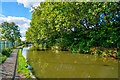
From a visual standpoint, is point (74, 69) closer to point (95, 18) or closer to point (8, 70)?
point (8, 70)

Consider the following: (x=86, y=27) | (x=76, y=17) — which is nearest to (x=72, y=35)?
(x=86, y=27)

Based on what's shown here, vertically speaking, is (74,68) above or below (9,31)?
below

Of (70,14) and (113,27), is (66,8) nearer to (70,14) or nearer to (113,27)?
(70,14)

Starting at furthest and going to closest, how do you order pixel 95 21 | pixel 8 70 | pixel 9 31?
1. pixel 9 31
2. pixel 95 21
3. pixel 8 70

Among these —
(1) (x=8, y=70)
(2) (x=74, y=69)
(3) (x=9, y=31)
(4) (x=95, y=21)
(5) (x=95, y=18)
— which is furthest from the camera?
(3) (x=9, y=31)

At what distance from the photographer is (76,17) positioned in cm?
1038

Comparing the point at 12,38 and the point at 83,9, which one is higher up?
the point at 83,9

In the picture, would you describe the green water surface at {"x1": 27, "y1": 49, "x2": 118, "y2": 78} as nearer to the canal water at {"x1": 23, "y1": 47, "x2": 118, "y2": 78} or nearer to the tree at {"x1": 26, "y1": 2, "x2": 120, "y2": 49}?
the canal water at {"x1": 23, "y1": 47, "x2": 118, "y2": 78}

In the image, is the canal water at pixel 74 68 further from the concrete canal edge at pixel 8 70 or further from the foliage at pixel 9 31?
the foliage at pixel 9 31

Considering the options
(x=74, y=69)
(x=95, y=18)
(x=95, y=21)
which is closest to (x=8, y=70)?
(x=74, y=69)

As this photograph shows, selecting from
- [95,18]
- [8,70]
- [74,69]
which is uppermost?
[95,18]

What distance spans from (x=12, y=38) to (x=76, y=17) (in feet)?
68.5

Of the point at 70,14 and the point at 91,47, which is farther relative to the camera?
the point at 91,47

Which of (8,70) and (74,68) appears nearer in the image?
(8,70)
